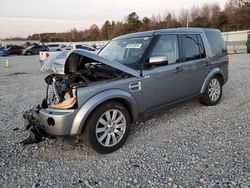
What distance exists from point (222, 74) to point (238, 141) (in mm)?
2394

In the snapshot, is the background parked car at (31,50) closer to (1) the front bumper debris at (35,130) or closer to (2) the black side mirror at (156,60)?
(1) the front bumper debris at (35,130)

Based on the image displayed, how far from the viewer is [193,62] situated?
4.91 m

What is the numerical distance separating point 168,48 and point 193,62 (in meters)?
0.71

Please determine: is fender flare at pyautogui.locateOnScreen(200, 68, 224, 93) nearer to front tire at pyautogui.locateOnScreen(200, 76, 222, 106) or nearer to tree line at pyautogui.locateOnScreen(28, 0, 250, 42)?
front tire at pyautogui.locateOnScreen(200, 76, 222, 106)

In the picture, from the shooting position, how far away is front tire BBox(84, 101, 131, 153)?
3.44 m

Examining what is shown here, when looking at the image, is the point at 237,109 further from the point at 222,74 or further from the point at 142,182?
the point at 142,182

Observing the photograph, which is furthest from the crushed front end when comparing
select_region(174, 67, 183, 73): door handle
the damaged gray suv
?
select_region(174, 67, 183, 73): door handle

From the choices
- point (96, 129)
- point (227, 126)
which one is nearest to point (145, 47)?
point (96, 129)

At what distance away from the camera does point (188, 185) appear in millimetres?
2814

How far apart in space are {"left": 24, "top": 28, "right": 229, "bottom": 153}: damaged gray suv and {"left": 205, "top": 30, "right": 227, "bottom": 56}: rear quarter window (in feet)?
1.64

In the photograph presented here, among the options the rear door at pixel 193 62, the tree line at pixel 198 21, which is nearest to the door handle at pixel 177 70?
the rear door at pixel 193 62

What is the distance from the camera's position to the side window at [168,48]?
430 cm

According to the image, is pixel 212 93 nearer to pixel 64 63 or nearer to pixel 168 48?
pixel 168 48

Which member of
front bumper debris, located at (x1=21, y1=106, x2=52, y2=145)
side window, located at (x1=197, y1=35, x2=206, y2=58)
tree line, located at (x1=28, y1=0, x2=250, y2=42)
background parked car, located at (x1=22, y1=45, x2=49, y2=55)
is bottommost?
front bumper debris, located at (x1=21, y1=106, x2=52, y2=145)
